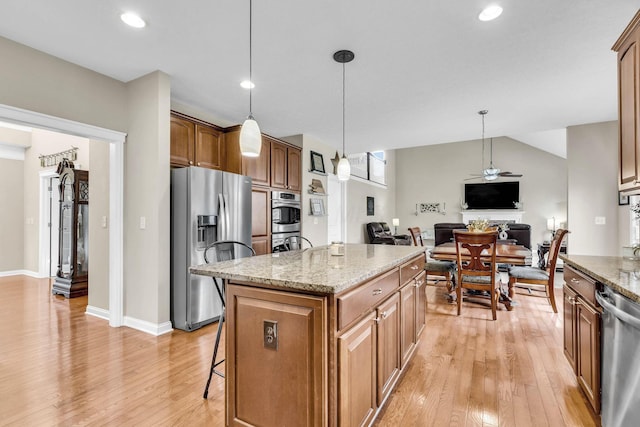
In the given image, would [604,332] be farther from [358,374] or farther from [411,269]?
[358,374]

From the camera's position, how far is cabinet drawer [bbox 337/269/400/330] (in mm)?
1307

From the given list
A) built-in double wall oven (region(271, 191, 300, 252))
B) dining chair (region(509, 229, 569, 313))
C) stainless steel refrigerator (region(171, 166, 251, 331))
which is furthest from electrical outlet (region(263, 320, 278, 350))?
dining chair (region(509, 229, 569, 313))

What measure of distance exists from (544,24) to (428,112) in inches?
76.7

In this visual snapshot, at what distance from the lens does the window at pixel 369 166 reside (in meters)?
8.01

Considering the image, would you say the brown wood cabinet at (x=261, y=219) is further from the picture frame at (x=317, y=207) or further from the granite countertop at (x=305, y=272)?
the granite countertop at (x=305, y=272)

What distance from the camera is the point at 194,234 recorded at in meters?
3.08

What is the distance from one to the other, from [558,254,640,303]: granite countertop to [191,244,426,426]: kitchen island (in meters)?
1.01

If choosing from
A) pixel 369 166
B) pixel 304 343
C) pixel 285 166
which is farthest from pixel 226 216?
pixel 369 166

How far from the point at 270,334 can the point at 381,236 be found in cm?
696

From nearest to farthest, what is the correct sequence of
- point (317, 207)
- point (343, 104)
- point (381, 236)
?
1. point (343, 104)
2. point (317, 207)
3. point (381, 236)

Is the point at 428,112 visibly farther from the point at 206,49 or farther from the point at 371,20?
the point at 206,49

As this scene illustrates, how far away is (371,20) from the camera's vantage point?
230 cm

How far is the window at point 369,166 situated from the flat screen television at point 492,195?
8.62 feet

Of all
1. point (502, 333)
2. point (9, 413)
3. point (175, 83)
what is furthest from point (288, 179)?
point (9, 413)
